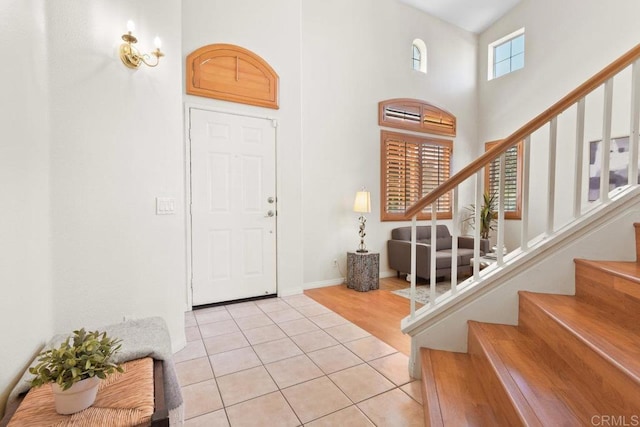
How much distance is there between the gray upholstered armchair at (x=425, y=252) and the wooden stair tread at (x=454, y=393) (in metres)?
2.28

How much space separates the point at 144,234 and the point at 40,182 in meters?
0.68

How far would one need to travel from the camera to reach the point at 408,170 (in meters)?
4.96

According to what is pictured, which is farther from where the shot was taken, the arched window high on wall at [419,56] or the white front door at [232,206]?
the arched window high on wall at [419,56]

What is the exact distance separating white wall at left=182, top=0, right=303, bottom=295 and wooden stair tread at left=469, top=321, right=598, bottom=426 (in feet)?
7.97

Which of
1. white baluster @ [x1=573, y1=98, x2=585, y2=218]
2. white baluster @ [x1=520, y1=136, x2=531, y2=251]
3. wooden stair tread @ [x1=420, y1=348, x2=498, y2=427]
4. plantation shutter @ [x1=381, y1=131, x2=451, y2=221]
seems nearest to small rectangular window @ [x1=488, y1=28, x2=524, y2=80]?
plantation shutter @ [x1=381, y1=131, x2=451, y2=221]

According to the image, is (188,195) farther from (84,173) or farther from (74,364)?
(74,364)

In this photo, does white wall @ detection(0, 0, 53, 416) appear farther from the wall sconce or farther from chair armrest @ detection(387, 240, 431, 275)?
chair armrest @ detection(387, 240, 431, 275)

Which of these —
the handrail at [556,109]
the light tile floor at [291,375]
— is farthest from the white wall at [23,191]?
the handrail at [556,109]

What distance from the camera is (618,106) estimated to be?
3973 millimetres

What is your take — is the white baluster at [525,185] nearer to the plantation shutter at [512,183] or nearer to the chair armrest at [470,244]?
the chair armrest at [470,244]

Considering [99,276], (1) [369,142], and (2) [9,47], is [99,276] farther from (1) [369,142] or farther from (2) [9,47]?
(1) [369,142]

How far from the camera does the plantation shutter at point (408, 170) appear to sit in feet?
15.6

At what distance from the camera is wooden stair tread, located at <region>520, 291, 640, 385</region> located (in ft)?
3.61

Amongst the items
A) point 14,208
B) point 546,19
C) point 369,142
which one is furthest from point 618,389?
point 546,19
